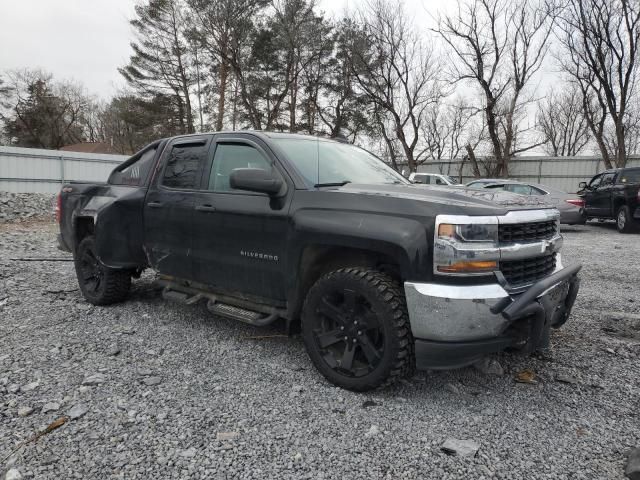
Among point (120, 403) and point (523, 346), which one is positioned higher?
point (523, 346)

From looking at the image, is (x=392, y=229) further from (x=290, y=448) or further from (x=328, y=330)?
(x=290, y=448)

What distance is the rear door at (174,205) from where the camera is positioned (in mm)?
3852

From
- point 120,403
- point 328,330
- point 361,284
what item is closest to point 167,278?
point 120,403

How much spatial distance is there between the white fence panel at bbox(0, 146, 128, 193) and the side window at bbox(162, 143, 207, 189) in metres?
15.2

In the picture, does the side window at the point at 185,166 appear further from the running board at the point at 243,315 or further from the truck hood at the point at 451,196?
the truck hood at the point at 451,196

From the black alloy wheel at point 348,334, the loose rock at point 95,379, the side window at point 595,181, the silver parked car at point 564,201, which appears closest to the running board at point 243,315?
the black alloy wheel at point 348,334

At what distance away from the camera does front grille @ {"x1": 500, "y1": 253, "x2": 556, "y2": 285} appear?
8.82 ft

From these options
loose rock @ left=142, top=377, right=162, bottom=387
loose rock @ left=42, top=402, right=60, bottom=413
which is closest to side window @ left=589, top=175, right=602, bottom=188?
loose rock @ left=142, top=377, right=162, bottom=387

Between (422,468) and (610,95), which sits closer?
A: (422,468)

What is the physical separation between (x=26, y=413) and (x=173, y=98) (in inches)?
1095

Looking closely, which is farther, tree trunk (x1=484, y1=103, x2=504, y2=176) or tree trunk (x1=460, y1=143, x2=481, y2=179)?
tree trunk (x1=460, y1=143, x2=481, y2=179)

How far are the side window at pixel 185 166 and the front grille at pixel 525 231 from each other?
8.22 feet

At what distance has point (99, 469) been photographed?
83.6 inches

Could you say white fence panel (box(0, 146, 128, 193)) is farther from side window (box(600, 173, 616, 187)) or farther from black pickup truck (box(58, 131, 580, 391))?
side window (box(600, 173, 616, 187))
